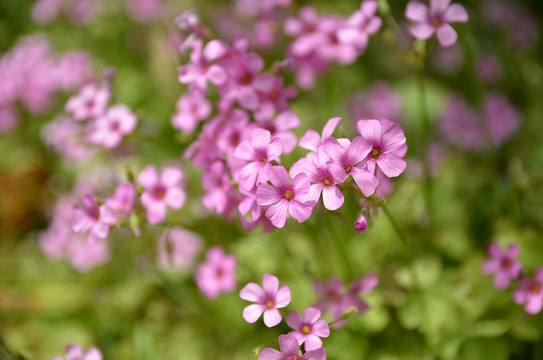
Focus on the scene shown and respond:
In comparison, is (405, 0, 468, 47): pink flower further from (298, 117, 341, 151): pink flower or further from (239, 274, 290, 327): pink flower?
(239, 274, 290, 327): pink flower

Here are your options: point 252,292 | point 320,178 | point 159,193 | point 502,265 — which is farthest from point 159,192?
point 502,265

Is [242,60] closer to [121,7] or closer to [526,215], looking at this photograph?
[526,215]

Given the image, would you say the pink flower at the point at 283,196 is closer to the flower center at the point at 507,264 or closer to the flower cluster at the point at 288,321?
the flower cluster at the point at 288,321

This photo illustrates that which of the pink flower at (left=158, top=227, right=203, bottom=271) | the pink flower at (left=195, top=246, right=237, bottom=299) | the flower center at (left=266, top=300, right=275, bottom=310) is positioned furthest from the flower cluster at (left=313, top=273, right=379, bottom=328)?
the pink flower at (left=158, top=227, right=203, bottom=271)

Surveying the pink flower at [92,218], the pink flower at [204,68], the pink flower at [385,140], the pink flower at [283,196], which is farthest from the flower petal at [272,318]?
the pink flower at [204,68]

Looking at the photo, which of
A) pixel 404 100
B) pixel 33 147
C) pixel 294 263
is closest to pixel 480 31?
pixel 404 100

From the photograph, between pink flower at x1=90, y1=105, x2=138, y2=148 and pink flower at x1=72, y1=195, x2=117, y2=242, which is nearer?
pink flower at x1=72, y1=195, x2=117, y2=242
